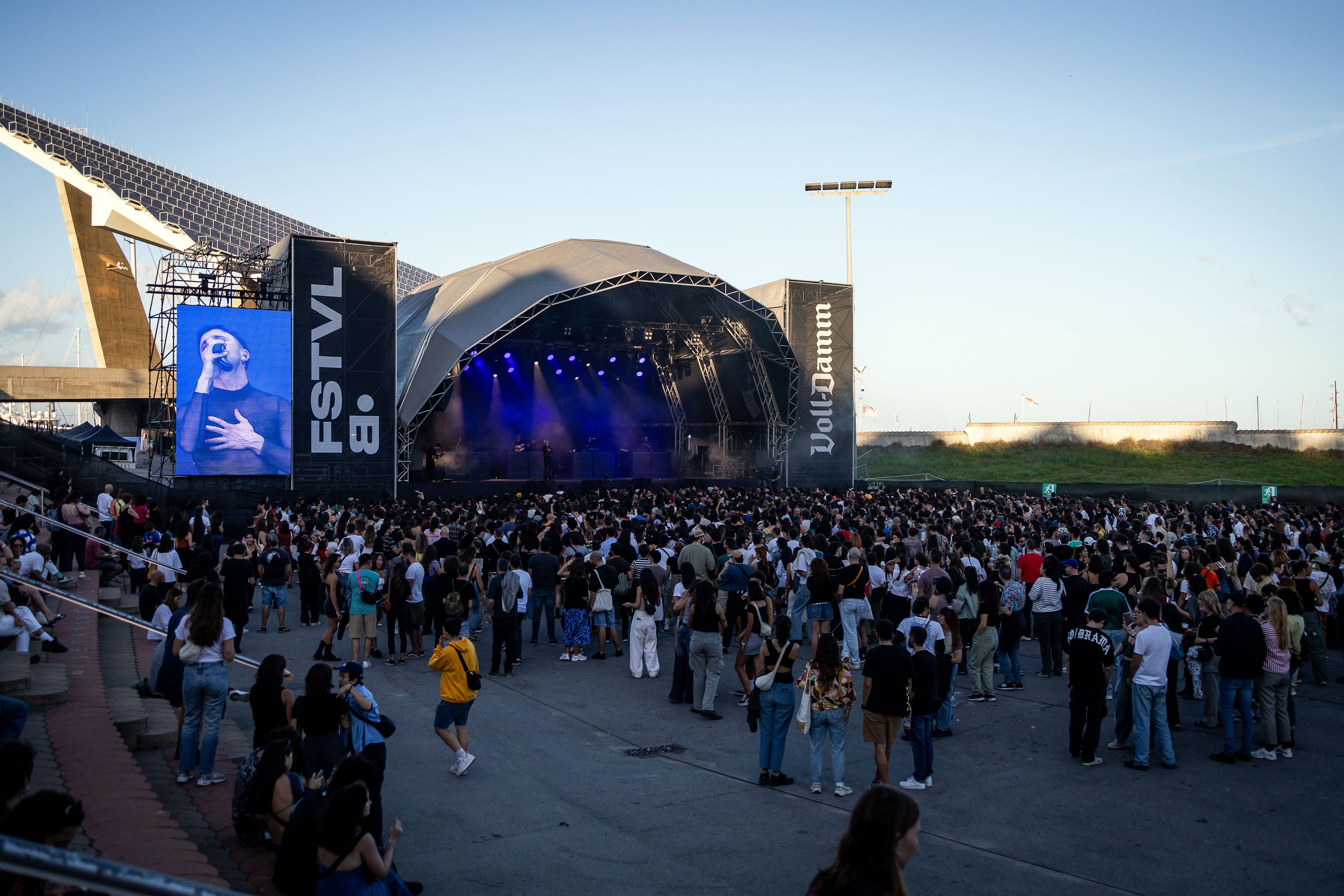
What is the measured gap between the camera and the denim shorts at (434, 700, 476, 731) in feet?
24.0

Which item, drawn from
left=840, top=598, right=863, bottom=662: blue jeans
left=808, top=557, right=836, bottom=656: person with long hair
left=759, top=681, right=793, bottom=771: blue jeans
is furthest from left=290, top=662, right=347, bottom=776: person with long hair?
left=840, top=598, right=863, bottom=662: blue jeans

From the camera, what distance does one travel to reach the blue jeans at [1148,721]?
7543 millimetres

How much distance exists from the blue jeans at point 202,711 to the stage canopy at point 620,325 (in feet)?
73.3

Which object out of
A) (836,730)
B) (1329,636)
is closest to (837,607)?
(836,730)

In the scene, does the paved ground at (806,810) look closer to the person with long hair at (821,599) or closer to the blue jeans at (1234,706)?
the blue jeans at (1234,706)

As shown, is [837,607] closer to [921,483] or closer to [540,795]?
[540,795]

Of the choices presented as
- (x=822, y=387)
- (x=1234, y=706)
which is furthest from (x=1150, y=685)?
(x=822, y=387)

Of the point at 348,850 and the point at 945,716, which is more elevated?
the point at 348,850

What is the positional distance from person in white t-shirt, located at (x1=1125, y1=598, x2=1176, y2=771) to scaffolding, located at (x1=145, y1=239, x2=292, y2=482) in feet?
83.1

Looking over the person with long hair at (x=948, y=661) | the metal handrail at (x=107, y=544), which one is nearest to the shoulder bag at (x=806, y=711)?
the person with long hair at (x=948, y=661)

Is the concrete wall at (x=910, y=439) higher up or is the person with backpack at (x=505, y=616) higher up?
the concrete wall at (x=910, y=439)

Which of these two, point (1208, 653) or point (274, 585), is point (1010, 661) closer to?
point (1208, 653)

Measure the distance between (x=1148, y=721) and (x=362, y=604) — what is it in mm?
8783

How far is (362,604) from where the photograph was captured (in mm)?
11156
